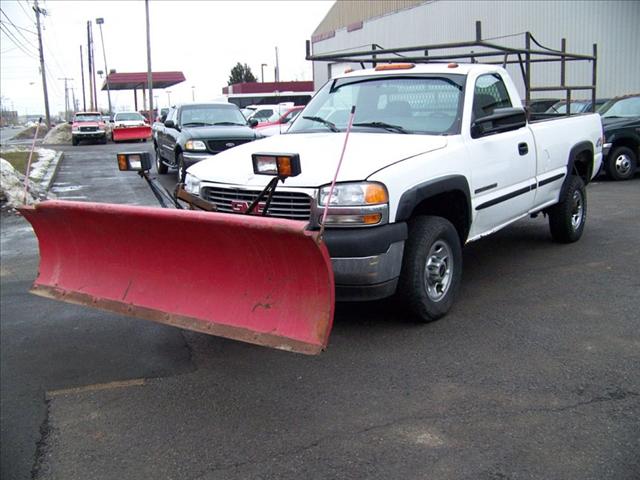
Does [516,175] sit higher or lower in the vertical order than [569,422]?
higher

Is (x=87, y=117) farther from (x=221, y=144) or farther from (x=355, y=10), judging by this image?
(x=221, y=144)

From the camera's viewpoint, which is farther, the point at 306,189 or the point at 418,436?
the point at 306,189

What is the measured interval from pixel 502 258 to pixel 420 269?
275 cm

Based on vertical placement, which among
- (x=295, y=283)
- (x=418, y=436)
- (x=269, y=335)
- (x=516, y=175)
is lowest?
(x=418, y=436)

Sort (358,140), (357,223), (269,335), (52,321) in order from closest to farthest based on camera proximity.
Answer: (269,335) < (357,223) < (358,140) < (52,321)

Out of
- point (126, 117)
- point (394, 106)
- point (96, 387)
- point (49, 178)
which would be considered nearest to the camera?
point (96, 387)

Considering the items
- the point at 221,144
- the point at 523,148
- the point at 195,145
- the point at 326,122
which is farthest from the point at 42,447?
the point at 221,144

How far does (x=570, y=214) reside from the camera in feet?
24.7

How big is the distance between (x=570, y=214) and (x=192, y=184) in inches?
173

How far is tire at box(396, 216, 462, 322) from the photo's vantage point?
4.77 m

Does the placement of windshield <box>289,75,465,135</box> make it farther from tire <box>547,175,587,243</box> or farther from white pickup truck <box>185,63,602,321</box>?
tire <box>547,175,587,243</box>

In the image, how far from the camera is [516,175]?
6.08 metres

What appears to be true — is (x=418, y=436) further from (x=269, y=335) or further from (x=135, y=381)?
(x=135, y=381)

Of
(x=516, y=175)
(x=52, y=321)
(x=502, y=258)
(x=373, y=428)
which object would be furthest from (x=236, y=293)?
(x=502, y=258)
